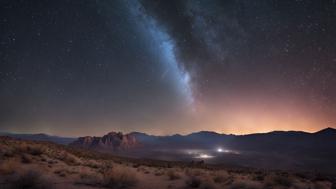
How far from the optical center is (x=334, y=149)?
7131 inches

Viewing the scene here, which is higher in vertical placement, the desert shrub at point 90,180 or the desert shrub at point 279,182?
the desert shrub at point 279,182

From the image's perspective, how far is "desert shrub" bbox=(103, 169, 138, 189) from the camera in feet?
47.7

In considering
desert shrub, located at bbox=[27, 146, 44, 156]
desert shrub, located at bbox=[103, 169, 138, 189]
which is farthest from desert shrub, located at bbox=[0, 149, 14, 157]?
desert shrub, located at bbox=[103, 169, 138, 189]

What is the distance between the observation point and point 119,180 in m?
14.8

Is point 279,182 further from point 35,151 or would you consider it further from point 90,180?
point 35,151

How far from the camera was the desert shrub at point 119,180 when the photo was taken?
14.5 meters

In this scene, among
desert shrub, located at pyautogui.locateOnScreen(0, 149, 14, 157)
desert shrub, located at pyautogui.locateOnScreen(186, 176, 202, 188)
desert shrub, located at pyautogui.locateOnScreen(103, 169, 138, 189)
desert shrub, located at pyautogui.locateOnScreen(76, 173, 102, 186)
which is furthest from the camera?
desert shrub, located at pyautogui.locateOnScreen(0, 149, 14, 157)

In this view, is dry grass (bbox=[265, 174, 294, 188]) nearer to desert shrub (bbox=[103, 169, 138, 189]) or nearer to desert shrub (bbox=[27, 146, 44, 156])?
desert shrub (bbox=[103, 169, 138, 189])

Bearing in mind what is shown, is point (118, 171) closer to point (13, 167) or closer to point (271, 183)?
point (13, 167)

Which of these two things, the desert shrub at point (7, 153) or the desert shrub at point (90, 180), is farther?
the desert shrub at point (7, 153)

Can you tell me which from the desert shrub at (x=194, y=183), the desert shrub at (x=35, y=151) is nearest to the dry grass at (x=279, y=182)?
the desert shrub at (x=194, y=183)

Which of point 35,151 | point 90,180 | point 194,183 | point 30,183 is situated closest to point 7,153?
point 35,151

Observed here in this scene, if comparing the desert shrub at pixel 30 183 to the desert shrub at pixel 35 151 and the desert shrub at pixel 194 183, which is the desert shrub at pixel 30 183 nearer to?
the desert shrub at pixel 194 183

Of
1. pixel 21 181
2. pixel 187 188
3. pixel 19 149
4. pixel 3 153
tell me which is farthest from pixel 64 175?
pixel 19 149
